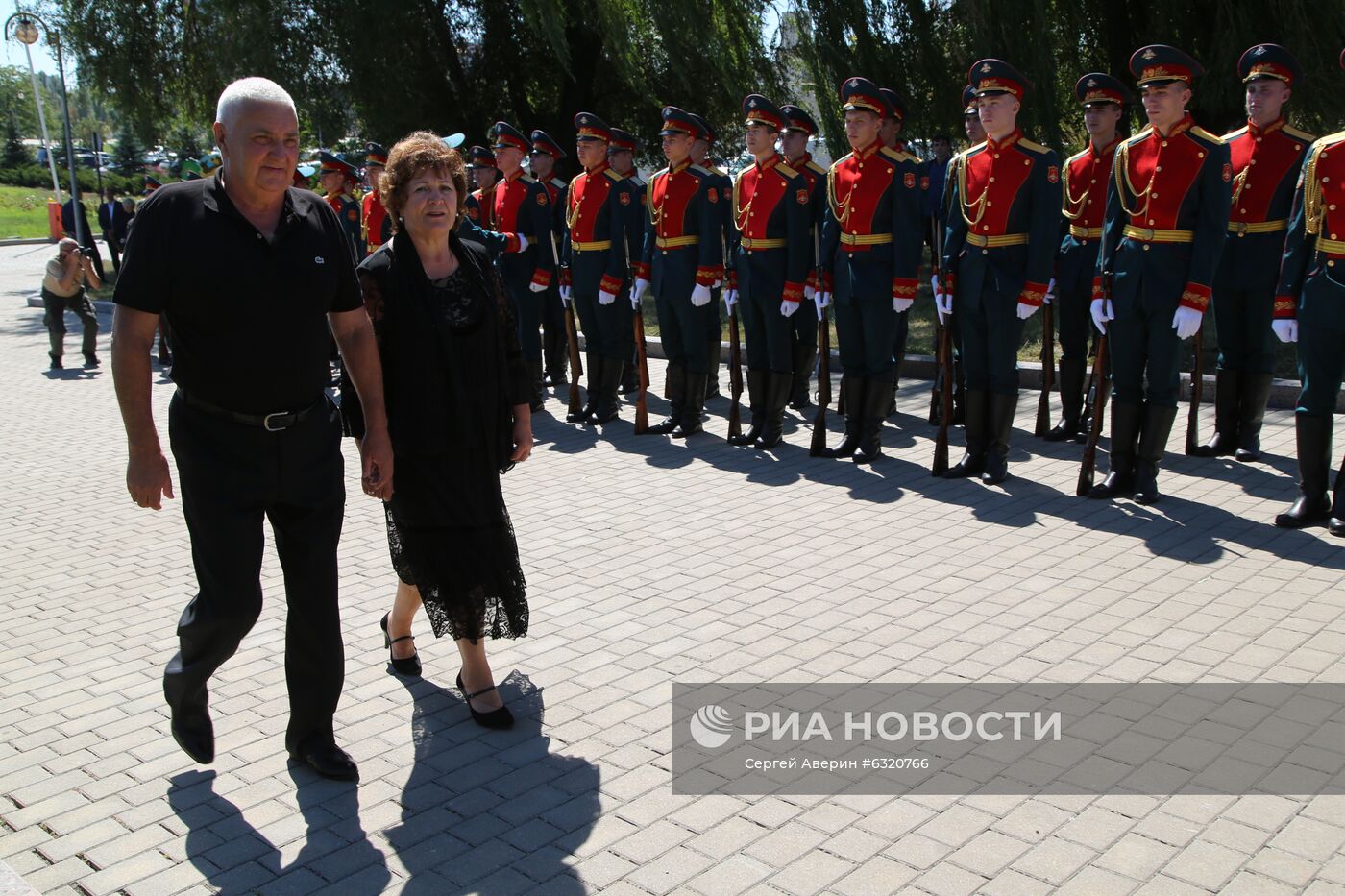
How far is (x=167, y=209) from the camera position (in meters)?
3.49

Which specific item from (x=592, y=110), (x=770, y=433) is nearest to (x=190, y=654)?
(x=770, y=433)

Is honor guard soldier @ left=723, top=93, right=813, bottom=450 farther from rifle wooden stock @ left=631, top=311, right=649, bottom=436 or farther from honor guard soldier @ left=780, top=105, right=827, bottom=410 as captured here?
rifle wooden stock @ left=631, top=311, right=649, bottom=436

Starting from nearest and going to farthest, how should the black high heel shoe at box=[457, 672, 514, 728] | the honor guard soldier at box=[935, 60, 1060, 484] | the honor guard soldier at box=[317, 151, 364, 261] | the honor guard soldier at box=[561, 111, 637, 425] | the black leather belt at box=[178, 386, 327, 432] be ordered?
the black leather belt at box=[178, 386, 327, 432] → the black high heel shoe at box=[457, 672, 514, 728] → the honor guard soldier at box=[935, 60, 1060, 484] → the honor guard soldier at box=[561, 111, 637, 425] → the honor guard soldier at box=[317, 151, 364, 261]

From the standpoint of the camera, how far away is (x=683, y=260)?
28.4 ft

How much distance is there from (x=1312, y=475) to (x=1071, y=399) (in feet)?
7.06

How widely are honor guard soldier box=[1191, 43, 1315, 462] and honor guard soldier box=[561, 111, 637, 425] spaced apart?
3971 millimetres

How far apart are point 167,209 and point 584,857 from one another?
2.06 metres

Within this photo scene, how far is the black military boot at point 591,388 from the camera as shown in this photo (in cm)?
949

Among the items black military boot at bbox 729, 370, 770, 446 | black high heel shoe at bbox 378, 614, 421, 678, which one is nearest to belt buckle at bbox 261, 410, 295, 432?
black high heel shoe at bbox 378, 614, 421, 678

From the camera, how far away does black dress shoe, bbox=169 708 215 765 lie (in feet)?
12.8

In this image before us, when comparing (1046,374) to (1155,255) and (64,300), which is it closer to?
(1155,255)

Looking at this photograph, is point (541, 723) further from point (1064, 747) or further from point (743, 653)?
point (1064, 747)

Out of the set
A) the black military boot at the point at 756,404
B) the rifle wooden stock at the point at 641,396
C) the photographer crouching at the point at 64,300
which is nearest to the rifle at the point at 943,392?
the black military boot at the point at 756,404

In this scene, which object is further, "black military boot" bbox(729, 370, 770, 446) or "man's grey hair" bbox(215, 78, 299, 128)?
"black military boot" bbox(729, 370, 770, 446)
